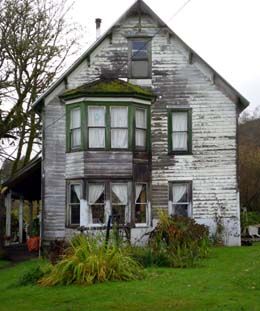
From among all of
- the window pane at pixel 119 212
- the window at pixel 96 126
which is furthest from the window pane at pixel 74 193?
the window at pixel 96 126

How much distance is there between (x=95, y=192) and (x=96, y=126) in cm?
260

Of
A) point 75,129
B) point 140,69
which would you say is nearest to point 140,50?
point 140,69

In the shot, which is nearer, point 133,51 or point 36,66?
point 133,51

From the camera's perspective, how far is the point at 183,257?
Answer: 16.5 meters

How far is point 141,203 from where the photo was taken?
2384 cm

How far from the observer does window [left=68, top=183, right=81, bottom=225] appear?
23.5 meters

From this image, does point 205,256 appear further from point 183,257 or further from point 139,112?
point 139,112

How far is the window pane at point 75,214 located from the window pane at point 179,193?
154 inches

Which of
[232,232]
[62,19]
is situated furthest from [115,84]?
[62,19]

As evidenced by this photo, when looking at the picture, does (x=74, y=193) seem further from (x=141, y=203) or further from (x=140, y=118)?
(x=140, y=118)

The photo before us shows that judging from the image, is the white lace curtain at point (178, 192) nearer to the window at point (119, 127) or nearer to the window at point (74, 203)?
the window at point (119, 127)

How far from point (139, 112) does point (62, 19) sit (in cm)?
1325

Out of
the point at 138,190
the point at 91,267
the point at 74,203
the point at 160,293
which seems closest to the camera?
the point at 160,293

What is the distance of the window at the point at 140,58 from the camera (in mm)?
24484
